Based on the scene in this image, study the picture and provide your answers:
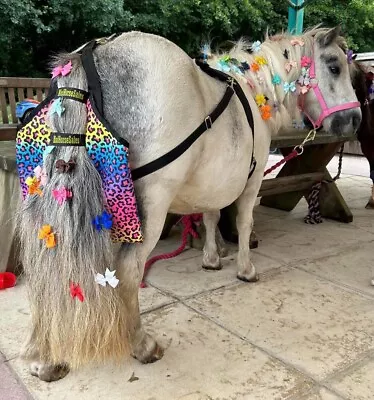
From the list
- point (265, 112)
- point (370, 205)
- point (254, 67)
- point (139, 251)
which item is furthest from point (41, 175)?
point (370, 205)

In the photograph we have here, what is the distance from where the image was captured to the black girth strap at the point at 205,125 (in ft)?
6.02

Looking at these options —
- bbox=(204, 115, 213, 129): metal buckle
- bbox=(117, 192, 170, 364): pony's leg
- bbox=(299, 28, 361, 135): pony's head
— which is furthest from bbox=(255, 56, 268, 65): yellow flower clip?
bbox=(117, 192, 170, 364): pony's leg

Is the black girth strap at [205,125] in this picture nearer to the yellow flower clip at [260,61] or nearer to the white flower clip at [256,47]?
the yellow flower clip at [260,61]

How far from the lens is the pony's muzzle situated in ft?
9.10

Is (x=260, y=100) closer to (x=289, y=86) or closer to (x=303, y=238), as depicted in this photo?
(x=289, y=86)

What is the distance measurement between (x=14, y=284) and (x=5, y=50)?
9.69 m

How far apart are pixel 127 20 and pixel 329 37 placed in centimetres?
949

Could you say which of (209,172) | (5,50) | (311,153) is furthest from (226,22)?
(209,172)

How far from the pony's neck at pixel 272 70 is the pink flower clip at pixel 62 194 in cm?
147

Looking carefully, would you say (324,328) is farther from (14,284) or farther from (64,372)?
(14,284)

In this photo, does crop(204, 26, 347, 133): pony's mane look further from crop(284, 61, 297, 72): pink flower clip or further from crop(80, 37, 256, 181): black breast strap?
crop(80, 37, 256, 181): black breast strap

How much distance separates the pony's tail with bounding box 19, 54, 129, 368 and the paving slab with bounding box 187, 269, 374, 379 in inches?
37.0

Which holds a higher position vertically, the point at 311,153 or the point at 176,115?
the point at 176,115

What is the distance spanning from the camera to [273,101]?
2863mm
